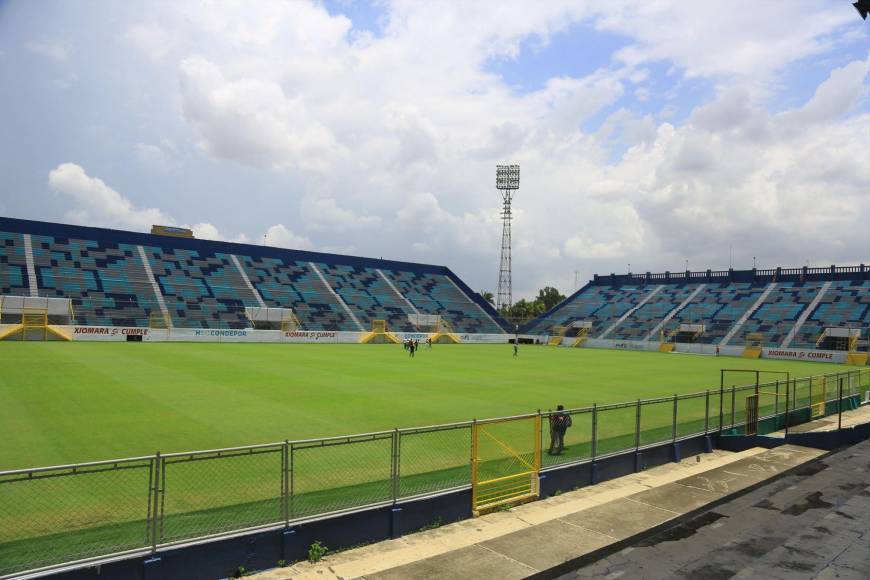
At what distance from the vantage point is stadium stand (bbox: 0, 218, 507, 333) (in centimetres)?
5306

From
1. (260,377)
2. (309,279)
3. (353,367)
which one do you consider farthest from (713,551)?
(309,279)

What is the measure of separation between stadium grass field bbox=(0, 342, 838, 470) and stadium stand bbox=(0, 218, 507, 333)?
1478 cm

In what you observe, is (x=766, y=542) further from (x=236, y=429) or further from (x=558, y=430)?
(x=236, y=429)

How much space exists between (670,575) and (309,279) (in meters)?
67.7

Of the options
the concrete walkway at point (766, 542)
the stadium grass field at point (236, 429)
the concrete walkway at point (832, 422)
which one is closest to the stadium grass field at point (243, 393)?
the stadium grass field at point (236, 429)

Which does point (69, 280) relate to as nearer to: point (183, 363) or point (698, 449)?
point (183, 363)

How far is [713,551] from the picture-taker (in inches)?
351

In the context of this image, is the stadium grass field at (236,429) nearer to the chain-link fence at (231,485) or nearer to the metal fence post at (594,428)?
the chain-link fence at (231,485)

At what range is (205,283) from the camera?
2464 inches

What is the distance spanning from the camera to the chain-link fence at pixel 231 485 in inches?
294

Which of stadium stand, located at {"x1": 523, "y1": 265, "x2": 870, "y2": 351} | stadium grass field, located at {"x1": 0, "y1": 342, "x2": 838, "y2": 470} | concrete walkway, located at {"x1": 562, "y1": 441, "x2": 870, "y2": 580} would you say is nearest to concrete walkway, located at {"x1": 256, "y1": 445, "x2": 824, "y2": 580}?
concrete walkway, located at {"x1": 562, "y1": 441, "x2": 870, "y2": 580}

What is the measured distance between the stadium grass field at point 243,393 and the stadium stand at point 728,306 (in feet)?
84.7

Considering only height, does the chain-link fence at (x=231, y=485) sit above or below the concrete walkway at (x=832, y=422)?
above

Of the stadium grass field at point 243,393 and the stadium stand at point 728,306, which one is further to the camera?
the stadium stand at point 728,306
